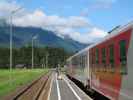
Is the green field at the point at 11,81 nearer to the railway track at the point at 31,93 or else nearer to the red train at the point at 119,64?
the railway track at the point at 31,93

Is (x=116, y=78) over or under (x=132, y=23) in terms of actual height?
under

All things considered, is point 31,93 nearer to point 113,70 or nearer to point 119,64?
point 113,70

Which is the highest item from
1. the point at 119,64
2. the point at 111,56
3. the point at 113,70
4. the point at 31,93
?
the point at 111,56

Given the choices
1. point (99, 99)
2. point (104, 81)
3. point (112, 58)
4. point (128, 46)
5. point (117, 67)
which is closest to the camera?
point (128, 46)

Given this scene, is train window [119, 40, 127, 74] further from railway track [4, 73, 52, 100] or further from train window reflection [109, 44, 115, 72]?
railway track [4, 73, 52, 100]

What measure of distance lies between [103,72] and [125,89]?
5.79 m

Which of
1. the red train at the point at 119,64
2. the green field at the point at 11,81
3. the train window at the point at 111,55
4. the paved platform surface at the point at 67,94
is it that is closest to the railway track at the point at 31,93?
the paved platform surface at the point at 67,94

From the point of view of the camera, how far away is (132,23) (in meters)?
13.9

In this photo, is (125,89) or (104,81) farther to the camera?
(104,81)

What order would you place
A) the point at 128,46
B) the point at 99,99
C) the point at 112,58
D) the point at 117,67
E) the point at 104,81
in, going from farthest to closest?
the point at 99,99 → the point at 104,81 → the point at 112,58 → the point at 117,67 → the point at 128,46

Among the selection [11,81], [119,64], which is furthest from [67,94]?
[119,64]

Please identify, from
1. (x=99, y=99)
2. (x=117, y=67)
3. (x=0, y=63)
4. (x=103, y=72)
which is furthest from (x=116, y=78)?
(x=0, y=63)

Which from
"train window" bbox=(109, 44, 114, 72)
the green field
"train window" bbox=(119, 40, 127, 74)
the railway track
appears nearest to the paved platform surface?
the railway track

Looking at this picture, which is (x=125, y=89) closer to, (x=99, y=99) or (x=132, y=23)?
(x=132, y=23)
